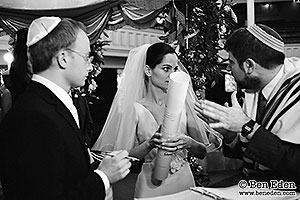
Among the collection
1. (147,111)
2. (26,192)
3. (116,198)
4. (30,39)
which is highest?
(30,39)

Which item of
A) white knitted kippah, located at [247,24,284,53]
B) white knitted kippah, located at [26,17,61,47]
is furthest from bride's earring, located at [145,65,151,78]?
white knitted kippah, located at [26,17,61,47]

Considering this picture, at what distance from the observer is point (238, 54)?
5.29 feet

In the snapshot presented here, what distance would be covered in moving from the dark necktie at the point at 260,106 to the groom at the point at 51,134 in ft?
1.98

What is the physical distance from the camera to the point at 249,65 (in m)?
1.59

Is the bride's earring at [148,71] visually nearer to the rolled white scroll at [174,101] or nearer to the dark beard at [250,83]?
the rolled white scroll at [174,101]

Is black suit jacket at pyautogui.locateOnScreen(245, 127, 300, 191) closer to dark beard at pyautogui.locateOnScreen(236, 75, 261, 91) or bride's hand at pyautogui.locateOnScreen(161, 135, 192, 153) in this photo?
dark beard at pyautogui.locateOnScreen(236, 75, 261, 91)

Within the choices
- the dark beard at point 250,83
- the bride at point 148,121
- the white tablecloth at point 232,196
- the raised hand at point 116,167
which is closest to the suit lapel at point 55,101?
the raised hand at point 116,167

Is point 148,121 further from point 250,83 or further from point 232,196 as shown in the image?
point 232,196

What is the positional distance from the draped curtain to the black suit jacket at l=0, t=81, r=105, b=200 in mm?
2324

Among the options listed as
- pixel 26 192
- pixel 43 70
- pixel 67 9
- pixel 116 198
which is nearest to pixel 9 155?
pixel 26 192

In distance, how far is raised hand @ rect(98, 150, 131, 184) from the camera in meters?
1.42

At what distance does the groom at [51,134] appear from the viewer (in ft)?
4.09

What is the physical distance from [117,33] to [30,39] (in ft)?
23.8

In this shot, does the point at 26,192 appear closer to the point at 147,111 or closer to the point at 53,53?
the point at 53,53
